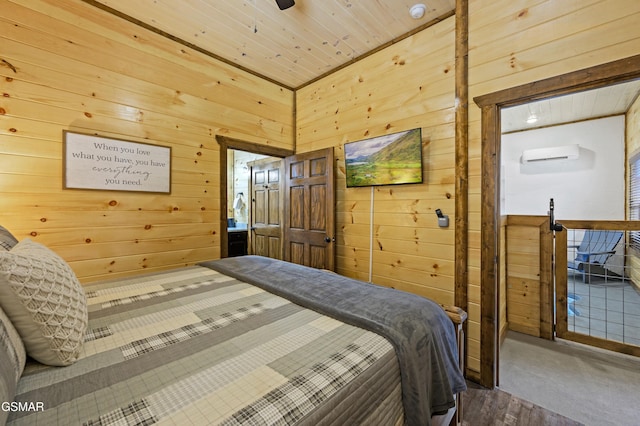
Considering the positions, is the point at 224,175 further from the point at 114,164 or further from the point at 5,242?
the point at 5,242

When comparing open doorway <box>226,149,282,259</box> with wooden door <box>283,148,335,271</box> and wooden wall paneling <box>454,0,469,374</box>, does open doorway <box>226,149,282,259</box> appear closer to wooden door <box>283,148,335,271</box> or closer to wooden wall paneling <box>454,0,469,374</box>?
wooden door <box>283,148,335,271</box>

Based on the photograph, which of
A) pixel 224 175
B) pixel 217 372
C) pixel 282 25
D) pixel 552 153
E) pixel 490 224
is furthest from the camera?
pixel 552 153

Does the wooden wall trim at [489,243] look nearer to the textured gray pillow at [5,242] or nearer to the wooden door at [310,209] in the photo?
the wooden door at [310,209]

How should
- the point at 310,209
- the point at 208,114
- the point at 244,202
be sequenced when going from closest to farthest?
the point at 208,114 < the point at 310,209 < the point at 244,202

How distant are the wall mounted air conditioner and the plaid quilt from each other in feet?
18.5

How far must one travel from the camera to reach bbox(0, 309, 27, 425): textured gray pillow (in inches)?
23.4

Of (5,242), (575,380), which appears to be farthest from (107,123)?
(575,380)

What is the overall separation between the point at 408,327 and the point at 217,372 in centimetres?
71

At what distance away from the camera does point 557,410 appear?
1.75m

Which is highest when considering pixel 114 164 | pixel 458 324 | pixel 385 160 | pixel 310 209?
pixel 385 160

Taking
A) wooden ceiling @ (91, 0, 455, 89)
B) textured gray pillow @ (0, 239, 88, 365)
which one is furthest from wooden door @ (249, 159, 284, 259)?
textured gray pillow @ (0, 239, 88, 365)

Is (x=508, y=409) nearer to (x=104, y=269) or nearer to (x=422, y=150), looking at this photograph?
(x=422, y=150)

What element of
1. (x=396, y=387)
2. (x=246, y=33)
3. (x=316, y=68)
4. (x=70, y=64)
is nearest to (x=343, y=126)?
(x=316, y=68)

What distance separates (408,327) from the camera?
1.07 meters
